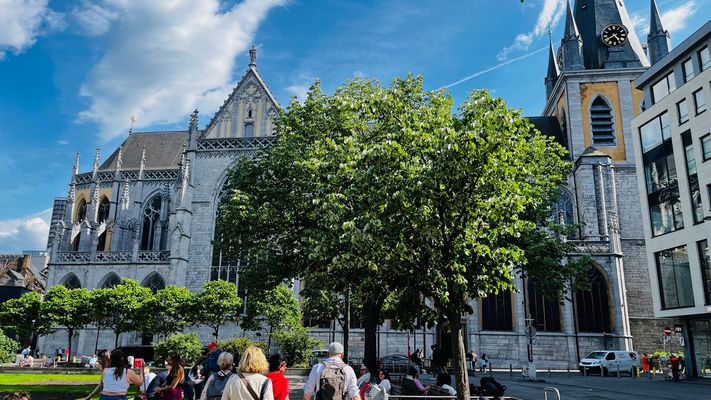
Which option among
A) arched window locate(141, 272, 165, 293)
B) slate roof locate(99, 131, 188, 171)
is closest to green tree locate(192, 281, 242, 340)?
arched window locate(141, 272, 165, 293)

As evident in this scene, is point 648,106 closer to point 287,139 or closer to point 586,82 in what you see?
point 586,82

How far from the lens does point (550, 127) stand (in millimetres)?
48000

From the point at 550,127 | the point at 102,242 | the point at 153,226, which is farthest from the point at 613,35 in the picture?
the point at 102,242

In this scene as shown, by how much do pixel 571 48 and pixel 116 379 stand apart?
46.3 metres

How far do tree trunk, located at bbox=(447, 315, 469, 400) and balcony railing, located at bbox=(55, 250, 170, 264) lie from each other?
3495cm

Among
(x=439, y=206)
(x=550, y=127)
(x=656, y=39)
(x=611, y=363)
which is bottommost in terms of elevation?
(x=611, y=363)

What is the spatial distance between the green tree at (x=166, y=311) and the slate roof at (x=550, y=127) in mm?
31785

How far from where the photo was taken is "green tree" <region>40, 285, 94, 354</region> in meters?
35.0

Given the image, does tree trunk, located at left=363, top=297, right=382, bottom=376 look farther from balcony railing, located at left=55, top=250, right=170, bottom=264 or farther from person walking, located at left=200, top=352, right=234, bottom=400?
balcony railing, located at left=55, top=250, right=170, bottom=264

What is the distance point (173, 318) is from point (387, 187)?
2880 cm

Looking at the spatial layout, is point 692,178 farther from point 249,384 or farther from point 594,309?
point 249,384

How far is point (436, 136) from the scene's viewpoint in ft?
37.9

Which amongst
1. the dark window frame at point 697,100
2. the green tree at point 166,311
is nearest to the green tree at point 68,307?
the green tree at point 166,311

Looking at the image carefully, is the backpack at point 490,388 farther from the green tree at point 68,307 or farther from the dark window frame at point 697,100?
the green tree at point 68,307
